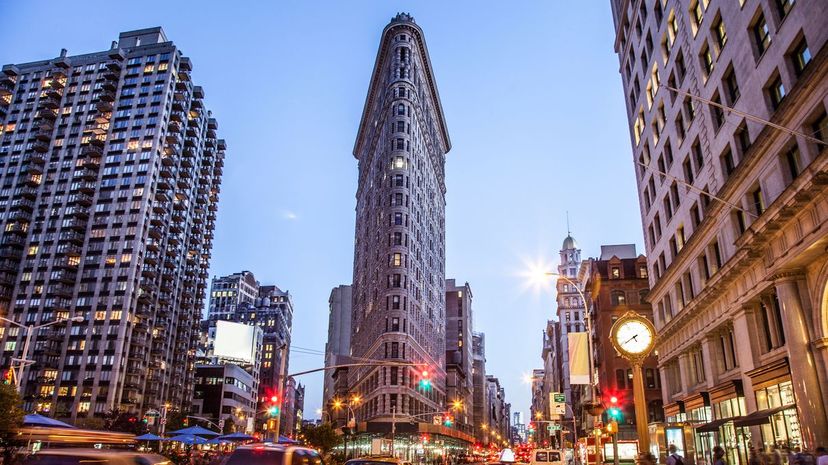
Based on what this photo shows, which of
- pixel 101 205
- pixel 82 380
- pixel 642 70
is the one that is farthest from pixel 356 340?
pixel 642 70

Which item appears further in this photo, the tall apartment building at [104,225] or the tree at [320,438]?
the tall apartment building at [104,225]

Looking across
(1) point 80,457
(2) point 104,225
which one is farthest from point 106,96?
(1) point 80,457

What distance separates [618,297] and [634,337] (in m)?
67.8

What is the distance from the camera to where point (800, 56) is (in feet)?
84.1

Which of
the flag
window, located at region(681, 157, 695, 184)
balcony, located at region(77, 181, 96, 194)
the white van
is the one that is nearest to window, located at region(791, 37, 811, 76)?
window, located at region(681, 157, 695, 184)

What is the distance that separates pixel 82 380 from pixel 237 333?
38988 millimetres

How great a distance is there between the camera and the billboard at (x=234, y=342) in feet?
461

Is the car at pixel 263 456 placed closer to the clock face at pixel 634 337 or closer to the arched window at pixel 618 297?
the clock face at pixel 634 337

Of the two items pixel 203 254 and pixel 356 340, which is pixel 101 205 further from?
pixel 356 340

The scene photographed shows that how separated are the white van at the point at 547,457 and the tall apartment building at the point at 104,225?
8873 cm

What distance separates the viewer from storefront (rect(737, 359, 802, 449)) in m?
26.0

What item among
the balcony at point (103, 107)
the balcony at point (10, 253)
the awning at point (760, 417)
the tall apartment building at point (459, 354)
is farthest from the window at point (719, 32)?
the balcony at point (10, 253)

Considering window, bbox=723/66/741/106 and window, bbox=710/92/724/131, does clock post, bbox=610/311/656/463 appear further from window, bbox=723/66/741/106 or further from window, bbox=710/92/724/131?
window, bbox=710/92/724/131

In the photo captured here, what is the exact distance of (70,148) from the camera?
13350 centimetres
